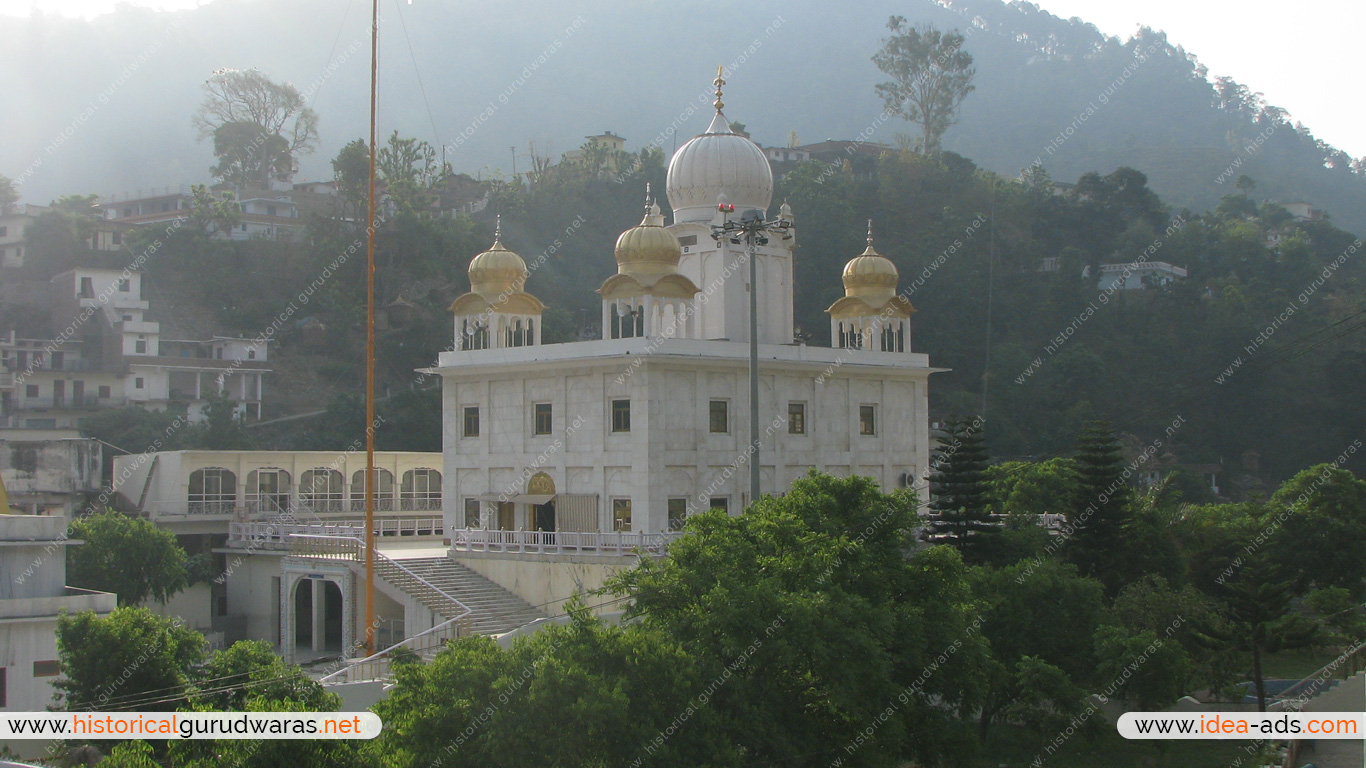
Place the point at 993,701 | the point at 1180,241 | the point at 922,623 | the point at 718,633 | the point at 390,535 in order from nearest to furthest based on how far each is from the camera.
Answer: the point at 718,633, the point at 922,623, the point at 993,701, the point at 390,535, the point at 1180,241

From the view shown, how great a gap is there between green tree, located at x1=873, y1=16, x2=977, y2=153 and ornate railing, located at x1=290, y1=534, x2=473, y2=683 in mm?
76304

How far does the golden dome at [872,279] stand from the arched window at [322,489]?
1923cm

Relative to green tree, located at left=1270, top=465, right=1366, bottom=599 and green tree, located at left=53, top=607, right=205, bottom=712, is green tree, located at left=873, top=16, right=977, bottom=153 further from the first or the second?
green tree, located at left=53, top=607, right=205, bottom=712

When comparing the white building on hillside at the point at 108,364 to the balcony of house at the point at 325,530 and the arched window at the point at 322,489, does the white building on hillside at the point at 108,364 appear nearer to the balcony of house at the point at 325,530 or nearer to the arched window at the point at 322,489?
the arched window at the point at 322,489

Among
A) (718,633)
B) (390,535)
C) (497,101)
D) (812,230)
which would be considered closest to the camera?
(718,633)

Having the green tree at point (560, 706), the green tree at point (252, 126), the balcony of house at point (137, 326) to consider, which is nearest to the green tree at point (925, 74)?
the green tree at point (252, 126)

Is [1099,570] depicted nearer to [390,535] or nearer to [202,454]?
[390,535]

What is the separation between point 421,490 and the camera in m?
48.8

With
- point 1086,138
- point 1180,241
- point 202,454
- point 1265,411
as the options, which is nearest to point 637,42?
point 1086,138

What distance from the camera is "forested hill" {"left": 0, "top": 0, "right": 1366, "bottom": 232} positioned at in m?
139

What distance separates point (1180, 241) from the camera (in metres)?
92.2

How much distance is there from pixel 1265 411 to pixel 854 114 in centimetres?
9732

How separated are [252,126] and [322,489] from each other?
54.7 metres

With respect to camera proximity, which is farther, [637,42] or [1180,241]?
[637,42]
